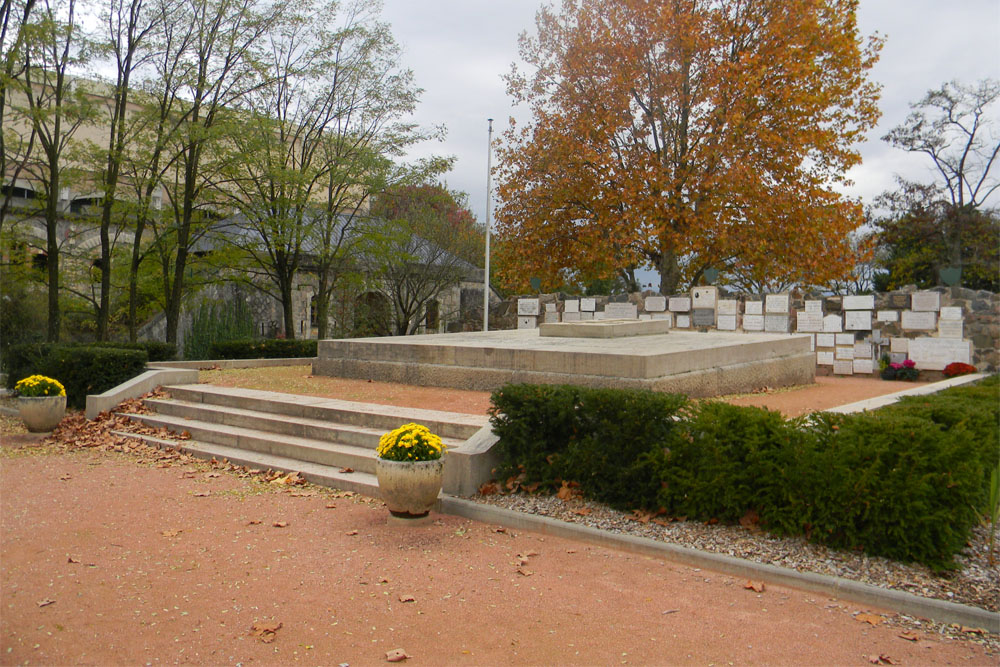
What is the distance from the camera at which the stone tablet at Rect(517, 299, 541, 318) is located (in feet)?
69.8

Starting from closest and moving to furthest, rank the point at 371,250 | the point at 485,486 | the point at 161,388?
the point at 485,486, the point at 161,388, the point at 371,250

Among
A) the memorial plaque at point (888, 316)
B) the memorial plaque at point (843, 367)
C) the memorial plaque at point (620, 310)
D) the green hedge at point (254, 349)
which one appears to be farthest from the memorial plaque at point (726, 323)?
→ the green hedge at point (254, 349)

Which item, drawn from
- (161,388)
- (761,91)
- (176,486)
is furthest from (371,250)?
(176,486)

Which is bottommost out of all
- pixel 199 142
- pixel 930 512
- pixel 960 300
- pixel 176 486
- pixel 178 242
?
pixel 176 486

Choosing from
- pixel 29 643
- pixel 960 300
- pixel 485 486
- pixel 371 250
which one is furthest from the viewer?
pixel 371 250

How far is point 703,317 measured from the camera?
58.8 feet

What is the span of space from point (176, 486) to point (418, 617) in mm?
4004

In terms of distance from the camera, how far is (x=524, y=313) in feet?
70.3

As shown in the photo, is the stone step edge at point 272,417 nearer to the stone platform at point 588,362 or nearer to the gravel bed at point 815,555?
the gravel bed at point 815,555

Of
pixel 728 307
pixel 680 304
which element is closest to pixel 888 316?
pixel 728 307

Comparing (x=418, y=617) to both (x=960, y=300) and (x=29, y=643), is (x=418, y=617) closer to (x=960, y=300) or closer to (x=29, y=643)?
(x=29, y=643)

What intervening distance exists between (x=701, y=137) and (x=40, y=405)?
16.6m

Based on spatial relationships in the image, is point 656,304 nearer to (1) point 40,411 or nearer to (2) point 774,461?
(1) point 40,411

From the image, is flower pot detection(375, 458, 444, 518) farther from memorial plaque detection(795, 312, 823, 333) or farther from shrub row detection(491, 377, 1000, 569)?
memorial plaque detection(795, 312, 823, 333)
